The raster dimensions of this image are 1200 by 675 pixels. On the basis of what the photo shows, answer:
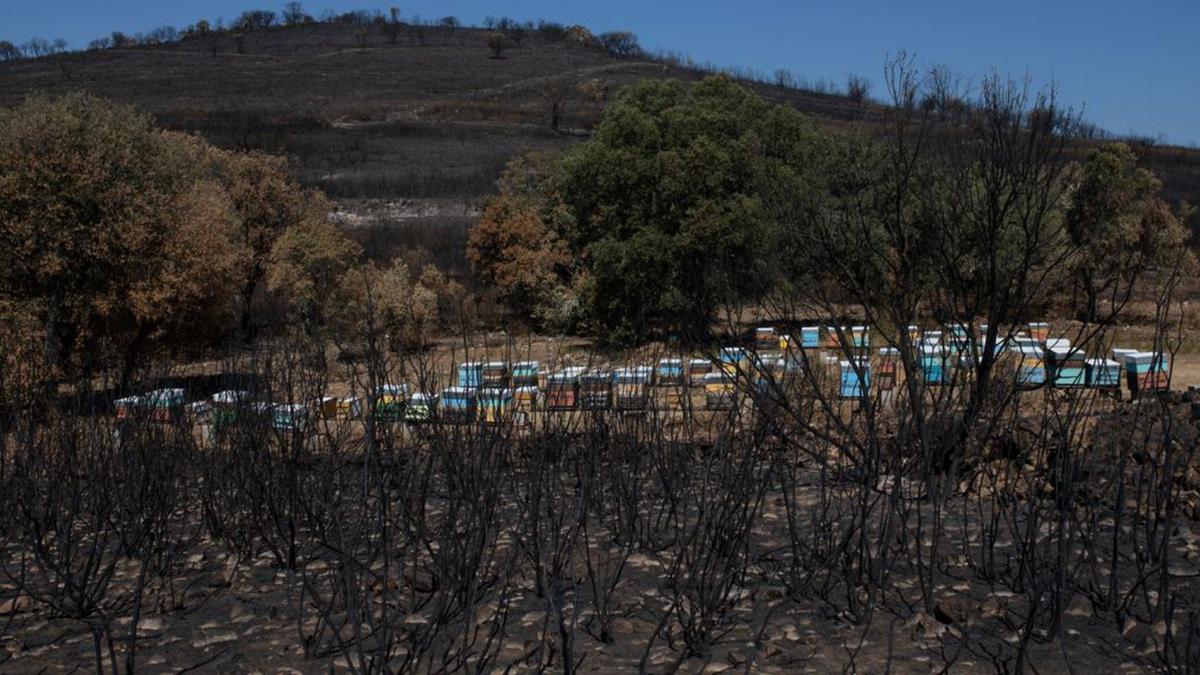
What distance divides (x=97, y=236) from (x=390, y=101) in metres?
56.1

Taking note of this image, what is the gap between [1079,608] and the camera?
5.34 metres

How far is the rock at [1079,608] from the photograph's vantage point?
5316 millimetres

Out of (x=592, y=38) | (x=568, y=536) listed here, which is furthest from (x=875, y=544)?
(x=592, y=38)

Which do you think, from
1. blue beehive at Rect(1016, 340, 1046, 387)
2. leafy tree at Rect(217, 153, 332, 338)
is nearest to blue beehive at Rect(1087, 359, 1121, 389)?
blue beehive at Rect(1016, 340, 1046, 387)

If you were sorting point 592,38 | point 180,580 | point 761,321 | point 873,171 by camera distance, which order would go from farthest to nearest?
point 592,38, point 761,321, point 873,171, point 180,580

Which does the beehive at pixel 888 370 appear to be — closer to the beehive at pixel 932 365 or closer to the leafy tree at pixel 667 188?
the beehive at pixel 932 365

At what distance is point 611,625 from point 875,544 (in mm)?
2071

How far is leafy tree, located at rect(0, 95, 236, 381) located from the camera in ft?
64.9

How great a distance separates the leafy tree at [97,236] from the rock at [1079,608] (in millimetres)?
17044

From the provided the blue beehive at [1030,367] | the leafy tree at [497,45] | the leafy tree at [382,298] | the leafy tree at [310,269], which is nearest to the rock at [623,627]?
the blue beehive at [1030,367]

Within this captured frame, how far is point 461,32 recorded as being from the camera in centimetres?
11262

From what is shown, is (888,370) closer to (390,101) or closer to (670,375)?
(670,375)

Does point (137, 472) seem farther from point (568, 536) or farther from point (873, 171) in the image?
point (873, 171)

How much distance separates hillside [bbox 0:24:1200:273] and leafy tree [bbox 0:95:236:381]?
59.5 ft
